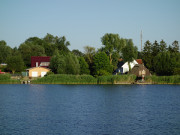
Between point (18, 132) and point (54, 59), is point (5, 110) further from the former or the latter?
point (54, 59)

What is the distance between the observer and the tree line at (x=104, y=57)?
3538 inches

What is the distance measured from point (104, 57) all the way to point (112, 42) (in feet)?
45.3

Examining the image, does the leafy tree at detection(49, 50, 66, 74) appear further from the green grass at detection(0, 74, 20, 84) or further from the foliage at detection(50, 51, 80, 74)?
the green grass at detection(0, 74, 20, 84)

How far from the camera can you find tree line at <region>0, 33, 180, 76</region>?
89875 millimetres

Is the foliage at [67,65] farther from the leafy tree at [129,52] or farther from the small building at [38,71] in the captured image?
the leafy tree at [129,52]

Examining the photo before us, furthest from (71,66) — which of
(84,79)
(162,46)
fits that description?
(162,46)

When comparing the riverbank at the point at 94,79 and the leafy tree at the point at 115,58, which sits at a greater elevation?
the leafy tree at the point at 115,58

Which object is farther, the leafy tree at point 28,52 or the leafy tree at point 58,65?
the leafy tree at point 28,52

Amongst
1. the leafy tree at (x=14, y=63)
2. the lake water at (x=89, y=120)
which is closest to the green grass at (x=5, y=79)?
the leafy tree at (x=14, y=63)

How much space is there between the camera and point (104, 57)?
96375mm

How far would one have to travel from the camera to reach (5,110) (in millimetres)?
38750

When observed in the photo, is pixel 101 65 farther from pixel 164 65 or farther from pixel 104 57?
pixel 164 65

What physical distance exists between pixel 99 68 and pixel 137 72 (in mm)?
11589

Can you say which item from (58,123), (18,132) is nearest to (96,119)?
(58,123)
